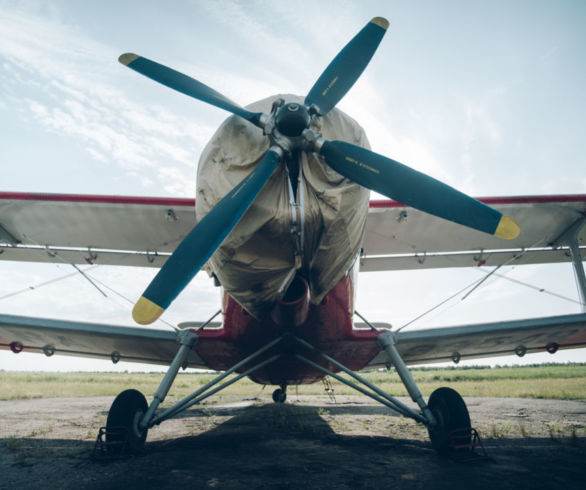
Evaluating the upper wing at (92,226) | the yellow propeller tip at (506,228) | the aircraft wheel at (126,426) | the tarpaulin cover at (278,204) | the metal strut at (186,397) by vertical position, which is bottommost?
the aircraft wheel at (126,426)

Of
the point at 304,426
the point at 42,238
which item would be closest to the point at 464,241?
the point at 304,426

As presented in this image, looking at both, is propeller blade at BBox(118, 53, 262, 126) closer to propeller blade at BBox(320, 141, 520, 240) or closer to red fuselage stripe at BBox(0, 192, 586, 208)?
propeller blade at BBox(320, 141, 520, 240)

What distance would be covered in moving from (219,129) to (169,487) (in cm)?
274

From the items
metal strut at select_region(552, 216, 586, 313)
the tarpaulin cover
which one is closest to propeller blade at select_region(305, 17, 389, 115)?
the tarpaulin cover

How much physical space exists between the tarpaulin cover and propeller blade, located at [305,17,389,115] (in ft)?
0.39

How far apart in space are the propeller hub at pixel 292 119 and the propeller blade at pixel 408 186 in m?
0.22

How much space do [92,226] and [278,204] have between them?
477 centimetres

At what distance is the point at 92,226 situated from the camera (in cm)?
614

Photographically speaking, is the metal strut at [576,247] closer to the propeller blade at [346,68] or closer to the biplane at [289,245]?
the biplane at [289,245]

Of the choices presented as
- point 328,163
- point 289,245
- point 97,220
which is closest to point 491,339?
point 289,245

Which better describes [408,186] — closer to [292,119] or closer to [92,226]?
[292,119]

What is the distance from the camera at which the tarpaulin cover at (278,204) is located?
274cm

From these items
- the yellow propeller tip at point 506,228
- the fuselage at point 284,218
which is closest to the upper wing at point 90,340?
the fuselage at point 284,218

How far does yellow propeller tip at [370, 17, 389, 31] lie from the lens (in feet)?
10.4
